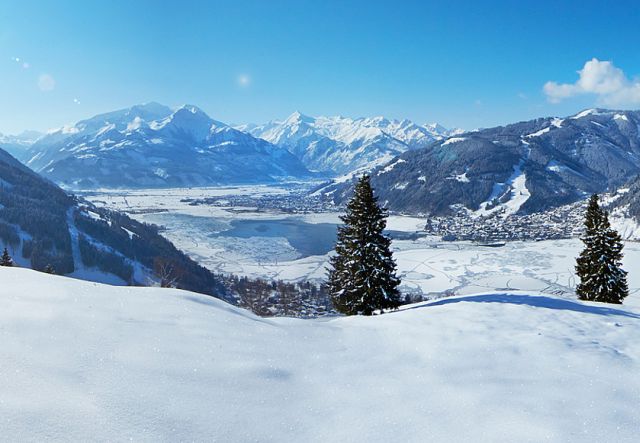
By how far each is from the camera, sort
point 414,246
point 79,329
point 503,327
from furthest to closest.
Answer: point 414,246 → point 503,327 → point 79,329

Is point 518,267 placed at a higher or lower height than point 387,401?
lower

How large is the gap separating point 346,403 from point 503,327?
8883mm

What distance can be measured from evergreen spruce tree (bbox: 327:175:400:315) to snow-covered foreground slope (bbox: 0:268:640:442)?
1281 cm

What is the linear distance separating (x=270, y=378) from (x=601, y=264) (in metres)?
32.3

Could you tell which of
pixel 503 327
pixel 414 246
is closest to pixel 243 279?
pixel 414 246

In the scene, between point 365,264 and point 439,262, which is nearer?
point 365,264

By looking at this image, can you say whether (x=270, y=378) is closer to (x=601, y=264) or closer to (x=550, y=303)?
(x=550, y=303)

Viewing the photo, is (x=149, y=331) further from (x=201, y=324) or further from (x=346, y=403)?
(x=346, y=403)

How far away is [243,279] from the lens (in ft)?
324

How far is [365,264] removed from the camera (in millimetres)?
25094

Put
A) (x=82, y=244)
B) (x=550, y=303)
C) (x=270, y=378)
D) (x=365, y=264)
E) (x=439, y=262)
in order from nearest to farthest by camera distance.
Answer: (x=270, y=378), (x=550, y=303), (x=365, y=264), (x=82, y=244), (x=439, y=262)

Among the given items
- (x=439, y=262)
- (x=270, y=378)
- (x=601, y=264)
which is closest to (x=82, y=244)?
(x=439, y=262)

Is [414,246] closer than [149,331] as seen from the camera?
No

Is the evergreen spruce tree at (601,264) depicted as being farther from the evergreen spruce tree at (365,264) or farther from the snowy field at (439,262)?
the snowy field at (439,262)
